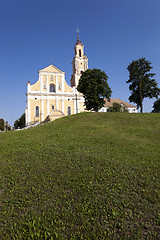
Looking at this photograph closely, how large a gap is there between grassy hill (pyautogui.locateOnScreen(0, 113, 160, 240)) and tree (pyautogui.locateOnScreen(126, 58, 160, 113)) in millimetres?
23673

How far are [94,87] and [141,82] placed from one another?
32.0 ft

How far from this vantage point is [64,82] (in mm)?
52906

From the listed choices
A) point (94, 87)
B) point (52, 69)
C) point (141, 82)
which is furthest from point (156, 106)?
point (52, 69)

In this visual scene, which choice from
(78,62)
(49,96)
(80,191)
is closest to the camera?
(80,191)

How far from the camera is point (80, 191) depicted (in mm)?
5977

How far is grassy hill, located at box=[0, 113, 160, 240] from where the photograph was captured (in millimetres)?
4406

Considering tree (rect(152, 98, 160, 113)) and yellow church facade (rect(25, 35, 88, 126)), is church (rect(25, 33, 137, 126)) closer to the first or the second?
yellow church facade (rect(25, 35, 88, 126))

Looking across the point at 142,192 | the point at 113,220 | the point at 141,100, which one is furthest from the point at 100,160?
the point at 141,100

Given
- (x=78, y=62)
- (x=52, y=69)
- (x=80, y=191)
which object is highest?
(x=78, y=62)

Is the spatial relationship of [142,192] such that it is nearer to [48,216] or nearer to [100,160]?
[100,160]

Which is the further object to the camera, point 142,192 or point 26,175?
point 26,175

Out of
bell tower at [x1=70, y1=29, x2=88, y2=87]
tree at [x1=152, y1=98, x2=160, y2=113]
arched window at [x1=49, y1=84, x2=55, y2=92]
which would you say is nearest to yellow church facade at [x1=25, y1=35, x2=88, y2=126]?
arched window at [x1=49, y1=84, x2=55, y2=92]

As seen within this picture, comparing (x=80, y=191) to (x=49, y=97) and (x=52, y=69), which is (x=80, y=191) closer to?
(x=49, y=97)

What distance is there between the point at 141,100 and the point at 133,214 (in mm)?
30471
